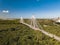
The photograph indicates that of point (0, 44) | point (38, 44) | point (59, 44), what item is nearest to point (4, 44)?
point (0, 44)

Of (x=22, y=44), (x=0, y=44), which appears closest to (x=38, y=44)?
(x=22, y=44)

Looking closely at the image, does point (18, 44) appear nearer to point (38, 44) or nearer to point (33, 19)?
point (38, 44)

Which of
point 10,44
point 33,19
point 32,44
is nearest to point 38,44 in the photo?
point 32,44

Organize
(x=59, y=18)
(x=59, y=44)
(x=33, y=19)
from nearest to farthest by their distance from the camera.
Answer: (x=59, y=44)
(x=33, y=19)
(x=59, y=18)

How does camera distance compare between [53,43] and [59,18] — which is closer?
[53,43]

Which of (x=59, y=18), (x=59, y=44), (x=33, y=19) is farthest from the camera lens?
(x=59, y=18)

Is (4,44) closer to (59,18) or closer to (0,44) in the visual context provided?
(0,44)

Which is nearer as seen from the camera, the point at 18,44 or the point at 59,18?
the point at 18,44

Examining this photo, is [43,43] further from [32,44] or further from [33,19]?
[33,19]
